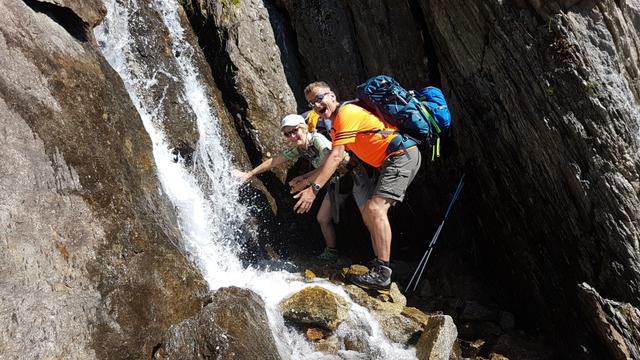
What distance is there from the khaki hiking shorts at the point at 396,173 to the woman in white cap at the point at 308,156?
0.97 m

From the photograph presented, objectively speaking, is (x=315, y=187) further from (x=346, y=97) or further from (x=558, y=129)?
(x=346, y=97)

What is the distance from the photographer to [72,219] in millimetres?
6441

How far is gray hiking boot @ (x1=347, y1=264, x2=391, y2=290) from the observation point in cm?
946

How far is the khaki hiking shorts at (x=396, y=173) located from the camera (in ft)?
29.6

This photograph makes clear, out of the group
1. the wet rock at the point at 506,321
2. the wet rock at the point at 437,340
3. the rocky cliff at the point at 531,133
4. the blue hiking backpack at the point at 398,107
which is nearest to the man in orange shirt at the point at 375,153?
the blue hiking backpack at the point at 398,107

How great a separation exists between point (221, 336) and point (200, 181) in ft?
13.9

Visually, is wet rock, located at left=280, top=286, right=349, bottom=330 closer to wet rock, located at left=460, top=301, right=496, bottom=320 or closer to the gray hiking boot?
the gray hiking boot

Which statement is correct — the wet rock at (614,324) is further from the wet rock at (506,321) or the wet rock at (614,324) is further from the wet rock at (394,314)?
the wet rock at (394,314)

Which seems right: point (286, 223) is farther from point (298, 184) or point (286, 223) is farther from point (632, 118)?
point (632, 118)

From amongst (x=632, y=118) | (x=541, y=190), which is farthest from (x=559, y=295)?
(x=632, y=118)

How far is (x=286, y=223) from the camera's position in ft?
38.0

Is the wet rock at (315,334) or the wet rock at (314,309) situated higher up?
the wet rock at (314,309)

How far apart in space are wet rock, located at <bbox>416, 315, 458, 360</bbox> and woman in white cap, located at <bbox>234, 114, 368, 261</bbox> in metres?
2.54

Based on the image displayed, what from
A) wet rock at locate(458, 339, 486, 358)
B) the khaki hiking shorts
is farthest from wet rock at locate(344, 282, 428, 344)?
the khaki hiking shorts
